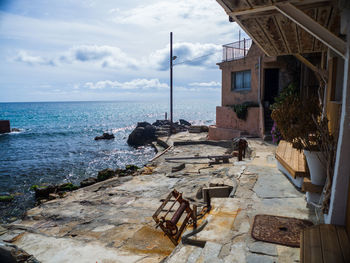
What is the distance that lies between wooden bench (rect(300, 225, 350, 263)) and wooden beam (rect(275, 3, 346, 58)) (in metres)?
1.96

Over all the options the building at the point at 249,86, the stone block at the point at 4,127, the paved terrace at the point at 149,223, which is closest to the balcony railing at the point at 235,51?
the building at the point at 249,86

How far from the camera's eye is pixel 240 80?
1833 cm

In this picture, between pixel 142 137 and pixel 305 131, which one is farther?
pixel 142 137

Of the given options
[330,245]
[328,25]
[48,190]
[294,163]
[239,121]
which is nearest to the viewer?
[330,245]

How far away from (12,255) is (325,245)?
14.2ft

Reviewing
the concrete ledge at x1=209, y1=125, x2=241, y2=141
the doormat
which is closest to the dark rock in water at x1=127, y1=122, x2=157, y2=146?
the concrete ledge at x1=209, y1=125, x2=241, y2=141

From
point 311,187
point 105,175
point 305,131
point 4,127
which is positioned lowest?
point 105,175

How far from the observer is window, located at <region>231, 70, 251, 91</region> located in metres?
17.8

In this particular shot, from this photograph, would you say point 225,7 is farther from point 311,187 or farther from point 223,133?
point 223,133

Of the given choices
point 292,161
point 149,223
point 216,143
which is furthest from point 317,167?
point 216,143

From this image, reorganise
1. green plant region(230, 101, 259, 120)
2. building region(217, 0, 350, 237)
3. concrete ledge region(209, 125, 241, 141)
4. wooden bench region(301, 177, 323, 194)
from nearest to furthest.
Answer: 1. building region(217, 0, 350, 237)
2. wooden bench region(301, 177, 323, 194)
3. green plant region(230, 101, 259, 120)
4. concrete ledge region(209, 125, 241, 141)

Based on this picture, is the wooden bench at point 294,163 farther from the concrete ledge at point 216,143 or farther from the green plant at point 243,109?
the green plant at point 243,109

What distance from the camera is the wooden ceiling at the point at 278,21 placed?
2996 millimetres

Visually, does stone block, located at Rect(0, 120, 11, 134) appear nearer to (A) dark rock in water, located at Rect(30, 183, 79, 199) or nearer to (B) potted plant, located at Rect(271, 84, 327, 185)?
(A) dark rock in water, located at Rect(30, 183, 79, 199)
